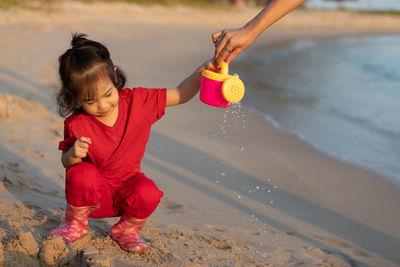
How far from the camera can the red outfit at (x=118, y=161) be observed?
2.14 meters

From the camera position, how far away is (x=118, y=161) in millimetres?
2246

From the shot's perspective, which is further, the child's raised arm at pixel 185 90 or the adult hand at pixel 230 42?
the child's raised arm at pixel 185 90

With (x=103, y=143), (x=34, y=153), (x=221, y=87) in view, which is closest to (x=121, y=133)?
(x=103, y=143)

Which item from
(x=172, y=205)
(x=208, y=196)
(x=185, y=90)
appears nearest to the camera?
(x=185, y=90)

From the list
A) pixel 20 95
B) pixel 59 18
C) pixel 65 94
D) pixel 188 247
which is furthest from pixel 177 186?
pixel 59 18

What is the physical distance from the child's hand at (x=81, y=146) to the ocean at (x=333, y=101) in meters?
2.88

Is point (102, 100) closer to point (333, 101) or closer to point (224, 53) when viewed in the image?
point (224, 53)

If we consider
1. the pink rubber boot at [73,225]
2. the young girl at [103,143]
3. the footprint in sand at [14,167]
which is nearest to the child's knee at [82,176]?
the young girl at [103,143]

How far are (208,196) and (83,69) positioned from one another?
1487 millimetres

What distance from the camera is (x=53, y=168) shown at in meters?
3.14

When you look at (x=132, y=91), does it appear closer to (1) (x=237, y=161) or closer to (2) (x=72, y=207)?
(2) (x=72, y=207)

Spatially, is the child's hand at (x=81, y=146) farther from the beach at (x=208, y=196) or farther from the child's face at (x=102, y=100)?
the beach at (x=208, y=196)

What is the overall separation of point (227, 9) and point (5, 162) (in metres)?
21.5

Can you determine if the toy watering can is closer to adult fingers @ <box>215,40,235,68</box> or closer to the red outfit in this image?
adult fingers @ <box>215,40,235,68</box>
